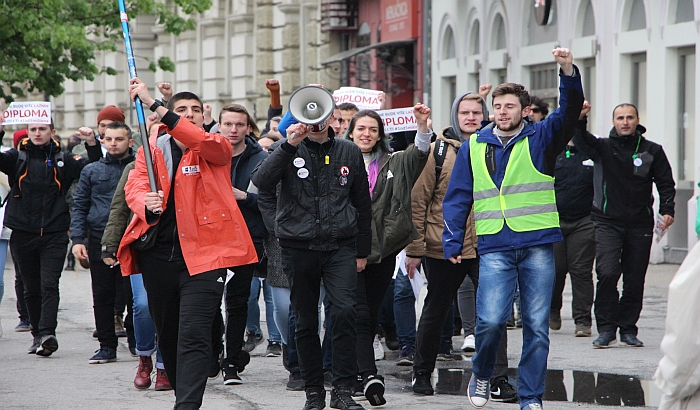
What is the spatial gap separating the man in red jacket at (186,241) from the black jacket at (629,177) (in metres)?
4.47

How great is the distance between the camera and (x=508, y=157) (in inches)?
276

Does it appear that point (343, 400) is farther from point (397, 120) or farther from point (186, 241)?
point (397, 120)

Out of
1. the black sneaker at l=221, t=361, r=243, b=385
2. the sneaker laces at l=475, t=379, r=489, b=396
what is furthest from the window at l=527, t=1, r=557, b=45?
the sneaker laces at l=475, t=379, r=489, b=396

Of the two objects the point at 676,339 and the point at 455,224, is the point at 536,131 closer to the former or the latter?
the point at 455,224

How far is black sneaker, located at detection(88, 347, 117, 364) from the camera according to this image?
9.50 m

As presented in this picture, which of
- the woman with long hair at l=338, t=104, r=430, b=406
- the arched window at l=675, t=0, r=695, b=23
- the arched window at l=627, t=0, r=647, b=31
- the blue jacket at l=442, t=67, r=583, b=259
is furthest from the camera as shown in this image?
the arched window at l=627, t=0, r=647, b=31

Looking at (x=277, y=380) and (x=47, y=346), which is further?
(x=47, y=346)

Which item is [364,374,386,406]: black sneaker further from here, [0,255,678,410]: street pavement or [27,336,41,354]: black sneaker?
[27,336,41,354]: black sneaker

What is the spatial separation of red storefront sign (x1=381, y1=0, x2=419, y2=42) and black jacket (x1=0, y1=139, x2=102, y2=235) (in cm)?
1625

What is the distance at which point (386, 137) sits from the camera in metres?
8.28

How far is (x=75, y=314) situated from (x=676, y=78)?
9.03m

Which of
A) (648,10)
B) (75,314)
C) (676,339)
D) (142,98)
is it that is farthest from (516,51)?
(676,339)

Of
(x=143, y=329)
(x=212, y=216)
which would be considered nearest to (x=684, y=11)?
(x=143, y=329)

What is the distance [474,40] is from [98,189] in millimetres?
16363
